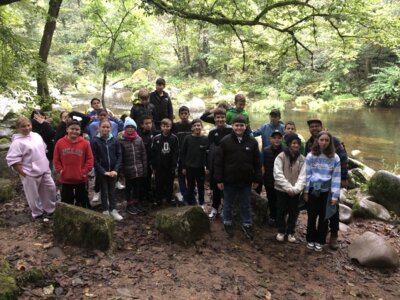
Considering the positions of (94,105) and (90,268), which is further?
(94,105)

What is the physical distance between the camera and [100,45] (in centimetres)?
1215

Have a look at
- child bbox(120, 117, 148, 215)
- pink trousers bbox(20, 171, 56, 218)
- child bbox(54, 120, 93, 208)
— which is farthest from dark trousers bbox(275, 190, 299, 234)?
pink trousers bbox(20, 171, 56, 218)

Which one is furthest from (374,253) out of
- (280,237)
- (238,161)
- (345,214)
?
(238,161)

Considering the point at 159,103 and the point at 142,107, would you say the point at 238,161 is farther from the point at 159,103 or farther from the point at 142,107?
the point at 159,103

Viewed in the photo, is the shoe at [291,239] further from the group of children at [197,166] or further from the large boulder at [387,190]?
the large boulder at [387,190]

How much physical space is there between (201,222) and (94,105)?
3.16 m

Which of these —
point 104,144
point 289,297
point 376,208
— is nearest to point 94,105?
point 104,144

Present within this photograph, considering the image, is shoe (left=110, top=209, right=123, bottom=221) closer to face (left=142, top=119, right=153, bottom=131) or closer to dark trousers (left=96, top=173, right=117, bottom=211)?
dark trousers (left=96, top=173, right=117, bottom=211)

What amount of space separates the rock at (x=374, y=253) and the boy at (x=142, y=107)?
163 inches

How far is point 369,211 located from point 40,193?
19.7 feet

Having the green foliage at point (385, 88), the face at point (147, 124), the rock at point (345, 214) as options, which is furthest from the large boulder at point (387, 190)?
the green foliage at point (385, 88)

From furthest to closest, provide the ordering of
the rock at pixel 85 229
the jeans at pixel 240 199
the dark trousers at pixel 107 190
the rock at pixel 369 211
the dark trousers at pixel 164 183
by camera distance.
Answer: the rock at pixel 369 211 < the dark trousers at pixel 164 183 < the dark trousers at pixel 107 190 < the jeans at pixel 240 199 < the rock at pixel 85 229

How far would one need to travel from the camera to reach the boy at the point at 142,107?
634cm

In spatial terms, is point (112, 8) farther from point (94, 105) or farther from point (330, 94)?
point (330, 94)
